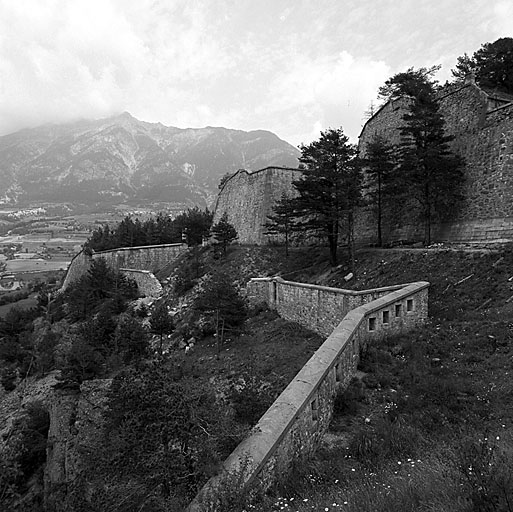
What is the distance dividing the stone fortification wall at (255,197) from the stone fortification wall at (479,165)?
406 inches

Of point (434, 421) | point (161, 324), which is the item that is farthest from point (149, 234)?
point (434, 421)

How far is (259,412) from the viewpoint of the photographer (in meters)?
6.32

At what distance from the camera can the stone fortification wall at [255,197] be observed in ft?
86.1

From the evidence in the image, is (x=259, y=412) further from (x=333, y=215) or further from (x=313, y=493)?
(x=333, y=215)

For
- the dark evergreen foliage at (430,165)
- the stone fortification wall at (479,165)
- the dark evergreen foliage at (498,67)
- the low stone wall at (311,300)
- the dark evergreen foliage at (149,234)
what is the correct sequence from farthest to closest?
the dark evergreen foliage at (149,234)
the dark evergreen foliage at (498,67)
the dark evergreen foliage at (430,165)
the stone fortification wall at (479,165)
the low stone wall at (311,300)

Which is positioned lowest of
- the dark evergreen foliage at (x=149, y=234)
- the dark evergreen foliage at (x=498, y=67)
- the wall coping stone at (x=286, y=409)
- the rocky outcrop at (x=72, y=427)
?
the rocky outcrop at (x=72, y=427)

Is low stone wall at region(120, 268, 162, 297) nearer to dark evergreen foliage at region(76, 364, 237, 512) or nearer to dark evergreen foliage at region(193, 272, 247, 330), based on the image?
dark evergreen foliage at region(193, 272, 247, 330)

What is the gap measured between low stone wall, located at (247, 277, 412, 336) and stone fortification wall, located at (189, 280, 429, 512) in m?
1.42

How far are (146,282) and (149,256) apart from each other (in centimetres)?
756

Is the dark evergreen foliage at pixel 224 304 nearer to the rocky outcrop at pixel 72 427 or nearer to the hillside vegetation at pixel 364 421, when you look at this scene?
the hillside vegetation at pixel 364 421

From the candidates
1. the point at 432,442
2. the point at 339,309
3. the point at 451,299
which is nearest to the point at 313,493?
the point at 432,442

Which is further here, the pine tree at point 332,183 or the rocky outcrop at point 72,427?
the pine tree at point 332,183

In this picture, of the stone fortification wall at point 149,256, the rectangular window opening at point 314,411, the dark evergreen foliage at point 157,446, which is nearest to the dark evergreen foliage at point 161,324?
the dark evergreen foliage at point 157,446

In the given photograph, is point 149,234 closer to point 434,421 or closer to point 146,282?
point 146,282
